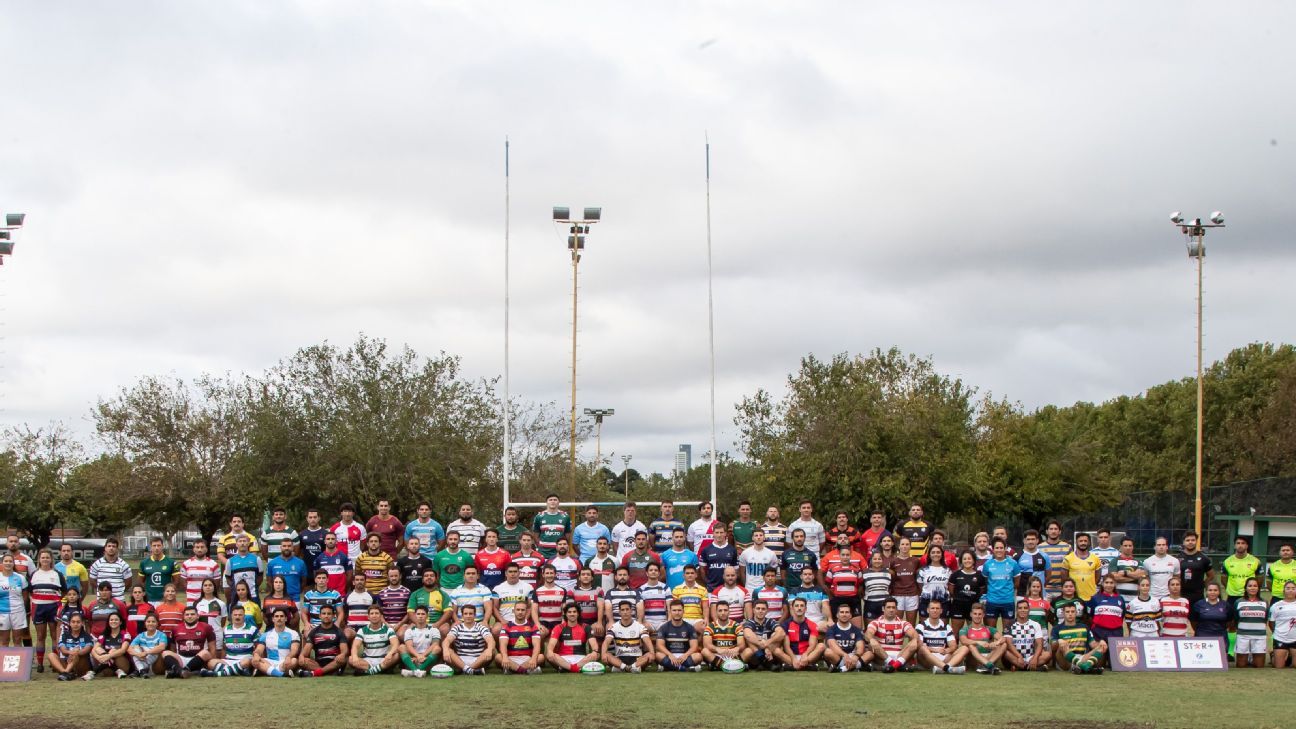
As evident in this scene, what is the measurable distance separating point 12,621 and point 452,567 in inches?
200

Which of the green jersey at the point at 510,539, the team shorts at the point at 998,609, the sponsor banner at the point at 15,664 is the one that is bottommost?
the sponsor banner at the point at 15,664

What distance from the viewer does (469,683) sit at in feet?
40.9

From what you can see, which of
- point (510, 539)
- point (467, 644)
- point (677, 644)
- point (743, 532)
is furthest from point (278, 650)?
point (743, 532)

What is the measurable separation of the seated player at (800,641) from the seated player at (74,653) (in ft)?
24.7

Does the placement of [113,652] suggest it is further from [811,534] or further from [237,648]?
[811,534]

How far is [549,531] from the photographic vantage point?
1547 cm

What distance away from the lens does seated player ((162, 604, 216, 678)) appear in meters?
13.5

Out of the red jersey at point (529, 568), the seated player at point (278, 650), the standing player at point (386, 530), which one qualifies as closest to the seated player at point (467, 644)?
the red jersey at point (529, 568)

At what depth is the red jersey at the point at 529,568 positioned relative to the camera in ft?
47.2

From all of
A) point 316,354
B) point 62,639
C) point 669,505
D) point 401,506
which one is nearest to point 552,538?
point 669,505

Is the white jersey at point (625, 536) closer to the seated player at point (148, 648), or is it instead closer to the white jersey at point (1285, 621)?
the seated player at point (148, 648)

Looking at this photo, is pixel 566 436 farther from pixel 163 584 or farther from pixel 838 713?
pixel 838 713

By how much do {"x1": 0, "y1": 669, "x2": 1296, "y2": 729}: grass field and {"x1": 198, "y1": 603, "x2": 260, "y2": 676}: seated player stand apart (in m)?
0.54

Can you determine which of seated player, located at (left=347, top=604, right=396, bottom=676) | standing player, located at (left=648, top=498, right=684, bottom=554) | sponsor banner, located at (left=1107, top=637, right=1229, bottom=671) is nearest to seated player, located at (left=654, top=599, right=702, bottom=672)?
standing player, located at (left=648, top=498, right=684, bottom=554)
